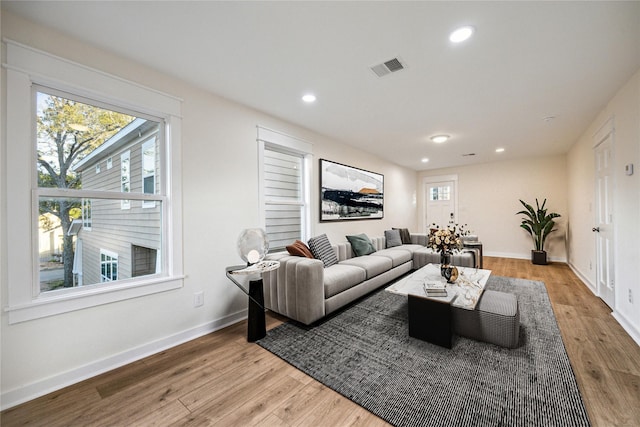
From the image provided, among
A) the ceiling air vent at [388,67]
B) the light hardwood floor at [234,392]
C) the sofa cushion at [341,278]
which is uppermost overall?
the ceiling air vent at [388,67]

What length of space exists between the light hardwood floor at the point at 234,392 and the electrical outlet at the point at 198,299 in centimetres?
35

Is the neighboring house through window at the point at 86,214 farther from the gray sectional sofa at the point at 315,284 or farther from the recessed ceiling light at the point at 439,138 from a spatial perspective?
the recessed ceiling light at the point at 439,138

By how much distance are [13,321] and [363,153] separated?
5014 millimetres

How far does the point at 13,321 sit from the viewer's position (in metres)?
1.62

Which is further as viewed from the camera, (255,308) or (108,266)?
(255,308)

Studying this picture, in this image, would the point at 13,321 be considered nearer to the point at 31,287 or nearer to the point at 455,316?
the point at 31,287

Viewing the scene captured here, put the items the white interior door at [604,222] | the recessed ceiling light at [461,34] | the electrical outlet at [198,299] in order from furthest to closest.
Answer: the white interior door at [604,222] → the electrical outlet at [198,299] → the recessed ceiling light at [461,34]

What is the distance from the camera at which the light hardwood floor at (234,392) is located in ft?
4.86

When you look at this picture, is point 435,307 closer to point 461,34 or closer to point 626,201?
point 461,34

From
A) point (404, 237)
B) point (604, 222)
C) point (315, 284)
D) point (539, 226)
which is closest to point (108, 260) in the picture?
point (315, 284)

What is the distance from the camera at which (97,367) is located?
1.93m

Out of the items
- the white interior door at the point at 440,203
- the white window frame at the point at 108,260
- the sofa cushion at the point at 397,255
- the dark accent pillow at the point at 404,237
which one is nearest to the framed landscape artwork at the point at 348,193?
the dark accent pillow at the point at 404,237

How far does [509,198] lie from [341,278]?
18.9 feet

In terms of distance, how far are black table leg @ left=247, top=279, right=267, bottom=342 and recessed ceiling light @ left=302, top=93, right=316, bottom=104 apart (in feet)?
6.74
